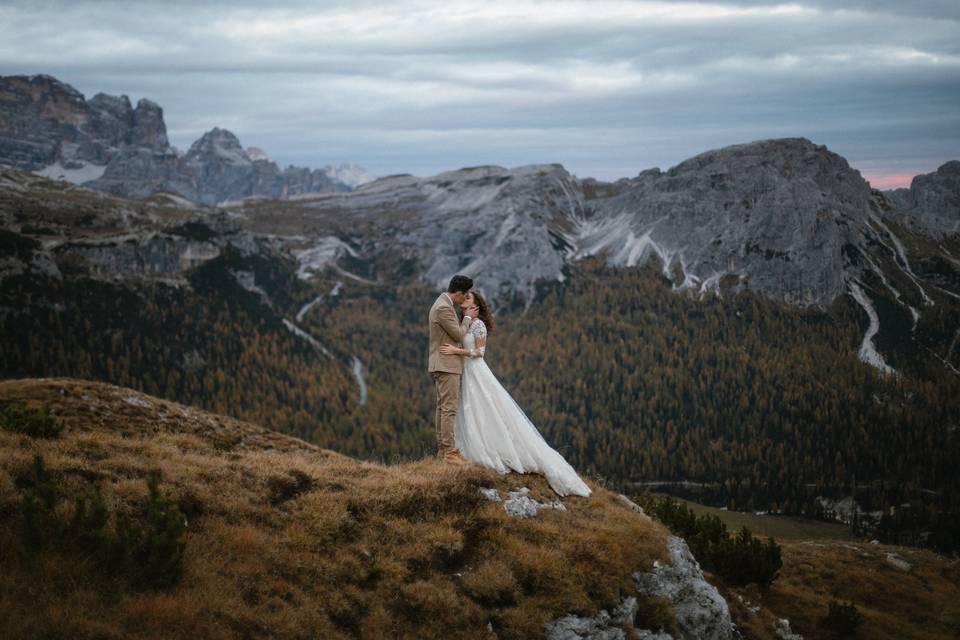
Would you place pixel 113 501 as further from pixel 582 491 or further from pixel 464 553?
pixel 582 491

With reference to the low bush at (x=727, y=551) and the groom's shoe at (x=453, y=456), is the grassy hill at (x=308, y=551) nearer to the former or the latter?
the groom's shoe at (x=453, y=456)

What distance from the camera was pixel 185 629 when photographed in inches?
480

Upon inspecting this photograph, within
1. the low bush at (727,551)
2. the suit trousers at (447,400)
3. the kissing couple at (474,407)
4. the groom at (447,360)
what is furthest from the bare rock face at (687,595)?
the low bush at (727,551)

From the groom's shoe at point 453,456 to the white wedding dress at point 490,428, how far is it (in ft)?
0.74

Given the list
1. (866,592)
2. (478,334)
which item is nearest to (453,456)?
(478,334)

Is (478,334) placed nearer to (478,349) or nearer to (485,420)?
(478,349)

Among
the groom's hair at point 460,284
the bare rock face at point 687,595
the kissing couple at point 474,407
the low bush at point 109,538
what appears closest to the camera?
the low bush at point 109,538

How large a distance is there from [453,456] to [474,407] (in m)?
1.95

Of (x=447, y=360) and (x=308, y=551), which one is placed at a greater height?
(x=447, y=360)

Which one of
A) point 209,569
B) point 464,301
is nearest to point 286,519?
point 209,569

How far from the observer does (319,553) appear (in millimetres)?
16219

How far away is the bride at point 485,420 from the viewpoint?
864 inches

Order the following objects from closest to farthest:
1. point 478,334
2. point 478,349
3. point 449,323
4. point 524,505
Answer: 1. point 524,505
2. point 449,323
3. point 478,334
4. point 478,349

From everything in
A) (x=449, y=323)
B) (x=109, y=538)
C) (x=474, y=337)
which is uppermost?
(x=449, y=323)
